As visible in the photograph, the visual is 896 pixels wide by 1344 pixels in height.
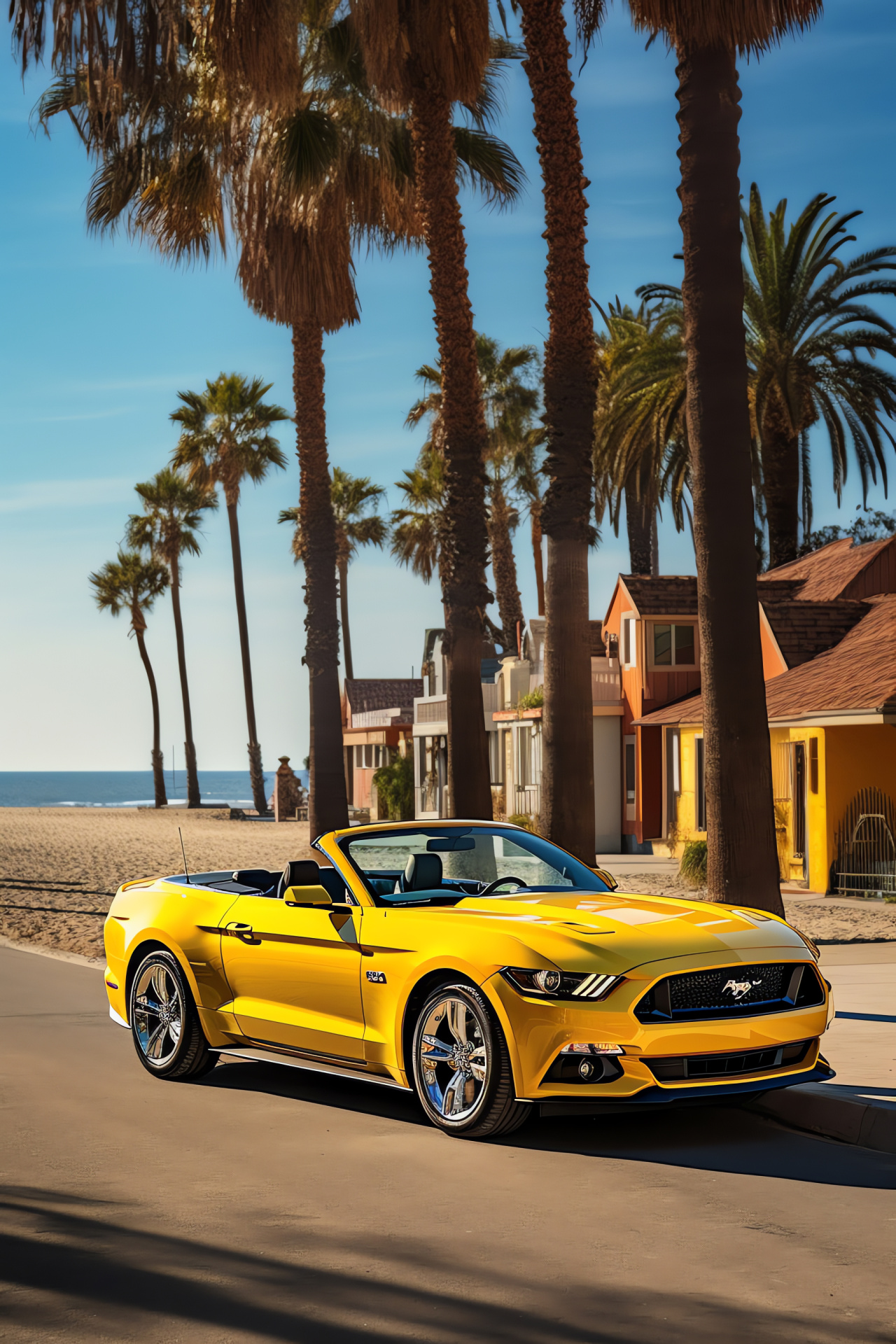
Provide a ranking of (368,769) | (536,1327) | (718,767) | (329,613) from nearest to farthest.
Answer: (536,1327), (718,767), (329,613), (368,769)

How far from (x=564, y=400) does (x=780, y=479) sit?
20.7m

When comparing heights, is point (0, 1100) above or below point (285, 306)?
below

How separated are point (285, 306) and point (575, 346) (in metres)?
10.0

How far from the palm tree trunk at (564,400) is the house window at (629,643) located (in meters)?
19.5

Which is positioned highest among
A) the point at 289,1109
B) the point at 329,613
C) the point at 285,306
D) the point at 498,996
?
the point at 285,306

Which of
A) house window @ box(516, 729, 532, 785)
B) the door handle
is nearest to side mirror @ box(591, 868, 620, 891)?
the door handle

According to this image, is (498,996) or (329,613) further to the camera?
(329,613)

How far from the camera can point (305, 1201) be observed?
20.7 ft

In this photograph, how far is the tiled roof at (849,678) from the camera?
22516 millimetres

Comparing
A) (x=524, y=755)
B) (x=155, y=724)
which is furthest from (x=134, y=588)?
(x=524, y=755)

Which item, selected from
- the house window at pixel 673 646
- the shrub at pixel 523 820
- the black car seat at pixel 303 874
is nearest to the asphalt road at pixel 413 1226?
the black car seat at pixel 303 874

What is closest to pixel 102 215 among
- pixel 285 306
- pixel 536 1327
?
pixel 285 306

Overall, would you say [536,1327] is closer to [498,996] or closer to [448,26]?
[498,996]

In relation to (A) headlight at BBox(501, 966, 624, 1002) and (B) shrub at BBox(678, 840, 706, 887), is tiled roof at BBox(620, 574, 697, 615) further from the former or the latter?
(A) headlight at BBox(501, 966, 624, 1002)
